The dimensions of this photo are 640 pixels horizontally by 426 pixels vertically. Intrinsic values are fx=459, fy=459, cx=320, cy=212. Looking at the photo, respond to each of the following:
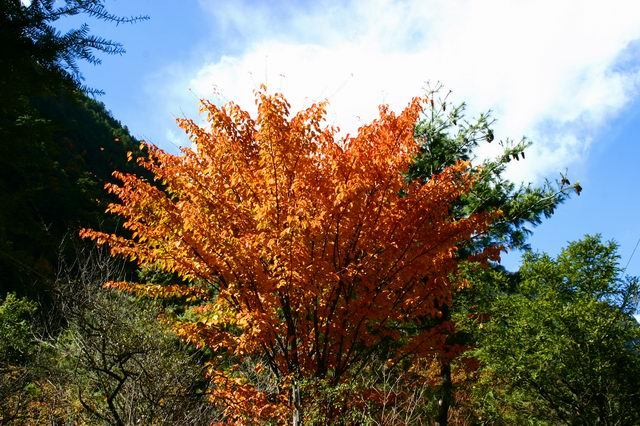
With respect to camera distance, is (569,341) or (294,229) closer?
(294,229)

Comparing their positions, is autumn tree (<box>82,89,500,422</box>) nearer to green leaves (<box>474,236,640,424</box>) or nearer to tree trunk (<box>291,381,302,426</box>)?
tree trunk (<box>291,381,302,426</box>)

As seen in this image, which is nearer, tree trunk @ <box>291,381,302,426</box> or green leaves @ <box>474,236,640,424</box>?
tree trunk @ <box>291,381,302,426</box>

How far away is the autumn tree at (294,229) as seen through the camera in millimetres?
6582

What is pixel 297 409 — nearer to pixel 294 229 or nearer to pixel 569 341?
pixel 294 229

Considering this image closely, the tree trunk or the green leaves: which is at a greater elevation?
the green leaves

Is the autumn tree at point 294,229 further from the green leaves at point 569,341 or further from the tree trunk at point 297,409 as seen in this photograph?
the green leaves at point 569,341

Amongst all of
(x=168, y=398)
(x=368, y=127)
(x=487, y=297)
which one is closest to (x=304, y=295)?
(x=368, y=127)

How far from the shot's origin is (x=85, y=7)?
9.46 ft

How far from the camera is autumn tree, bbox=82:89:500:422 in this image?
6582mm

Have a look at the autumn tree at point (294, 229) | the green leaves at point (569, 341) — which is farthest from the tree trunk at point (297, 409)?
the green leaves at point (569, 341)

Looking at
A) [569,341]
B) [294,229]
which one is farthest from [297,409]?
[569,341]

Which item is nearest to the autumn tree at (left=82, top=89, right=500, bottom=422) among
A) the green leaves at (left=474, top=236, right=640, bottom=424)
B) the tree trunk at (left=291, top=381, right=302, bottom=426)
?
the tree trunk at (left=291, top=381, right=302, bottom=426)

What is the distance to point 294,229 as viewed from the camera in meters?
6.38

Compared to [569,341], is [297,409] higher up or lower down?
lower down
